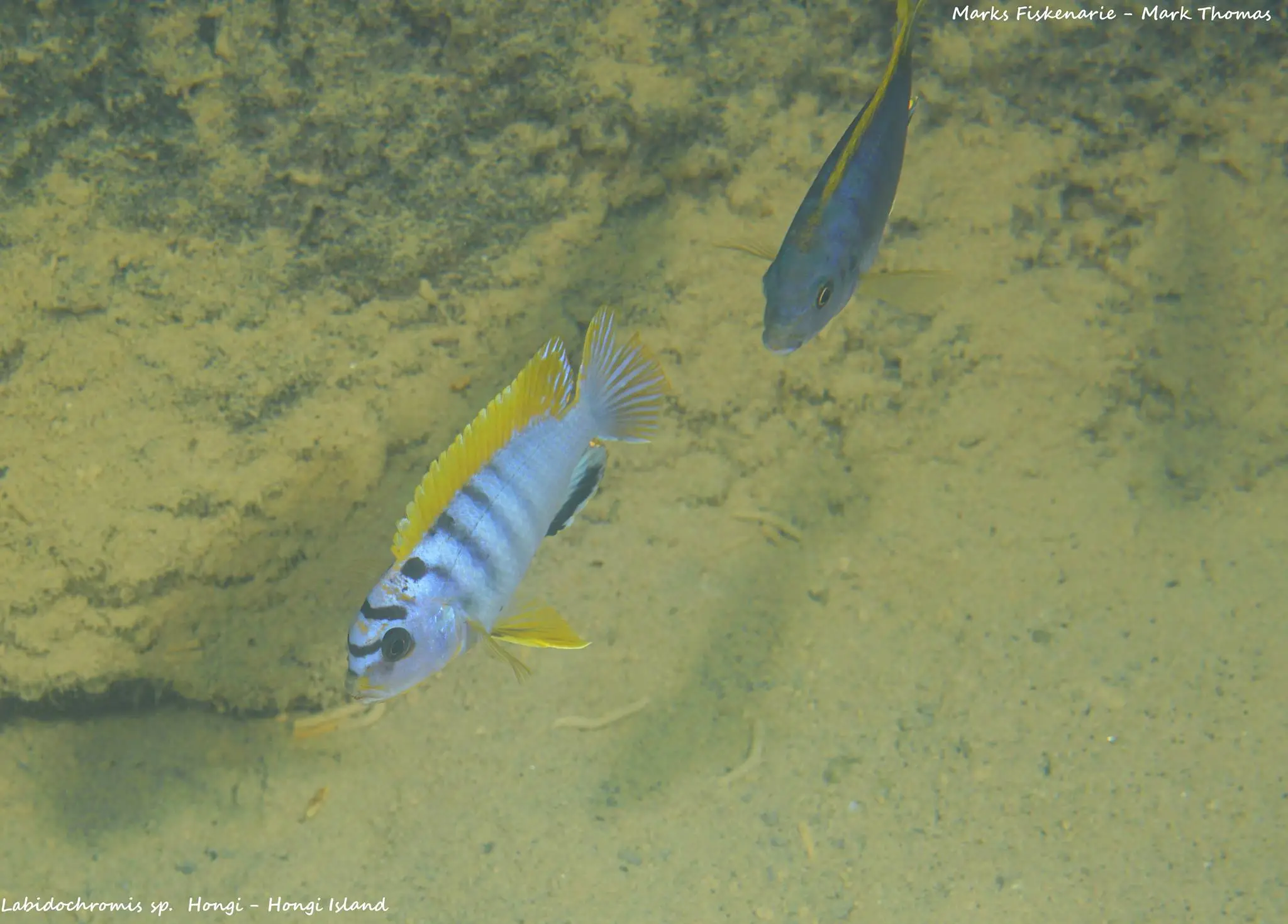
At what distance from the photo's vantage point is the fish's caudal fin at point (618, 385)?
238 centimetres

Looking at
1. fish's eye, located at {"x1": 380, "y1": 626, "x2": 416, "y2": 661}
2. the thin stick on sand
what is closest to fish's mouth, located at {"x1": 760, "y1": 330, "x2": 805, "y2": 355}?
fish's eye, located at {"x1": 380, "y1": 626, "x2": 416, "y2": 661}

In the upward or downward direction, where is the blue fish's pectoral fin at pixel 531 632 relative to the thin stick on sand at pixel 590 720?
upward

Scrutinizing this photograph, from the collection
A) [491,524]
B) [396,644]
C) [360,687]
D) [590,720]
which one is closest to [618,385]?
[491,524]

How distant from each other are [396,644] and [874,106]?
5.98 feet

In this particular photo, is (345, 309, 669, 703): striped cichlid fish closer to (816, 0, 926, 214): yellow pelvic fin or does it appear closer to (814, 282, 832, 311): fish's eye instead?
(814, 282, 832, 311): fish's eye

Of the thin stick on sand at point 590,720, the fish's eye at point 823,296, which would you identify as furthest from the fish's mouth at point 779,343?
the thin stick on sand at point 590,720

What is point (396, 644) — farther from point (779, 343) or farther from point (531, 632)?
point (779, 343)

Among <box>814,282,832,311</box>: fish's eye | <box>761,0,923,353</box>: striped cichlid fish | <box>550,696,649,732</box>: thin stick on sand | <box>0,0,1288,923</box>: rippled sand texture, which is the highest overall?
<box>761,0,923,353</box>: striped cichlid fish

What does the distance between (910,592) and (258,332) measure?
2.86 metres

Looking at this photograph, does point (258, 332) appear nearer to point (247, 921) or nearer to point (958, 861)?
point (247, 921)

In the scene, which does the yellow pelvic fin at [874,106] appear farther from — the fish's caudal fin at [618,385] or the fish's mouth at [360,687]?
the fish's mouth at [360,687]

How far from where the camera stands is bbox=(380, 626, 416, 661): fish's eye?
2.08m

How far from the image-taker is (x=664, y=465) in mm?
3729

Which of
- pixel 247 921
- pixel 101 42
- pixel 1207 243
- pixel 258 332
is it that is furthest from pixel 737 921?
pixel 101 42
